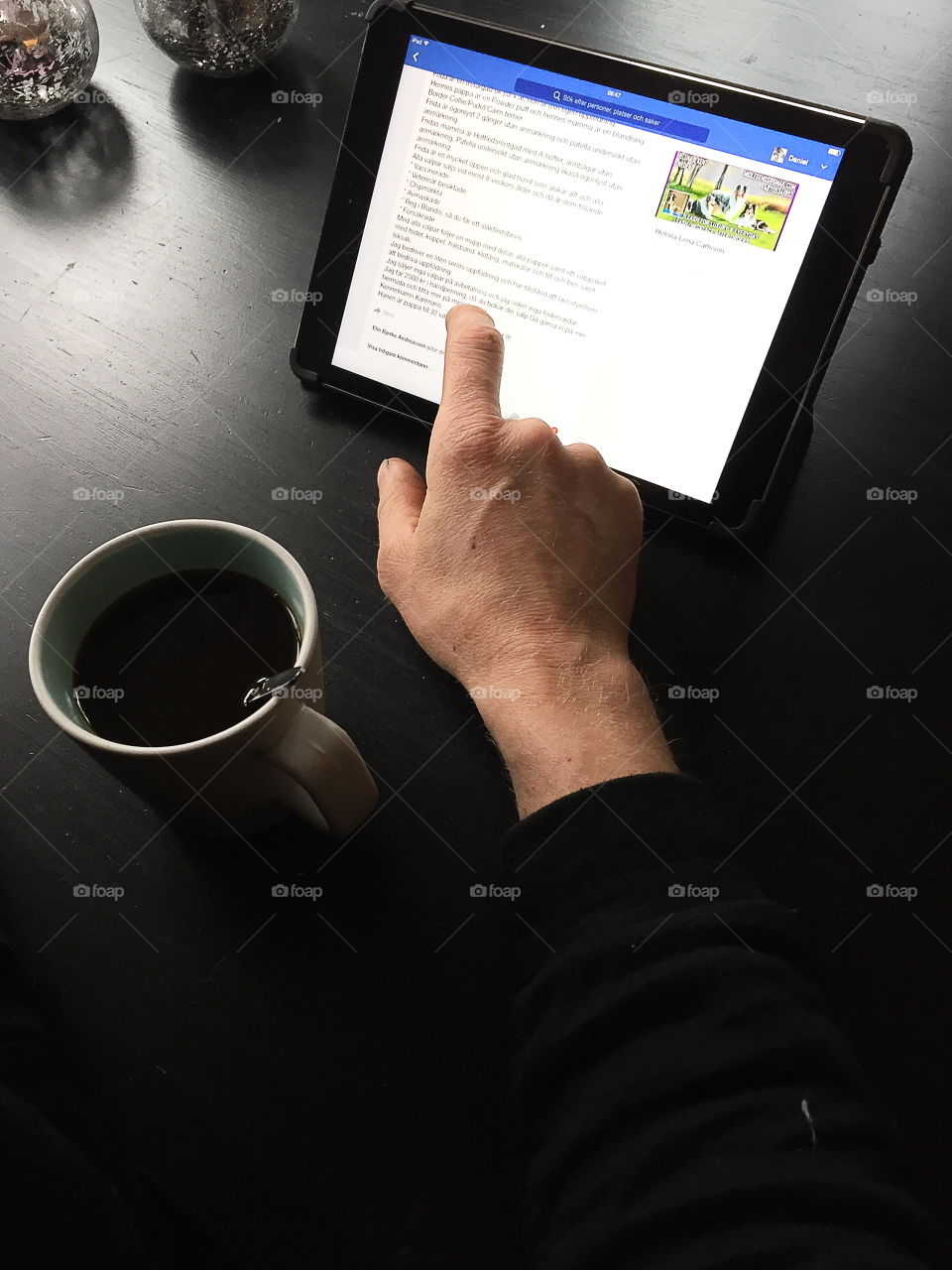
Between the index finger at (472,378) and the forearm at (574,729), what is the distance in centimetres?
17

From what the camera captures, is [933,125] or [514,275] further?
[933,125]

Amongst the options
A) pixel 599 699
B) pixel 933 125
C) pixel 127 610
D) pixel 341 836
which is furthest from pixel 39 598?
pixel 933 125

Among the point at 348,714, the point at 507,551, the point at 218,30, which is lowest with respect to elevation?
the point at 348,714

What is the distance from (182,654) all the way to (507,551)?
0.21m

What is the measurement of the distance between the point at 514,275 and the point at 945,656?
39 cm

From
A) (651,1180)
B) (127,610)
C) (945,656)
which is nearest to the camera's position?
(651,1180)

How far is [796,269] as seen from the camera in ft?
1.90

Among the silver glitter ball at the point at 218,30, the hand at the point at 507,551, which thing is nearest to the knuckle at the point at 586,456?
the hand at the point at 507,551

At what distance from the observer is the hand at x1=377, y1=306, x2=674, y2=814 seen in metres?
0.57

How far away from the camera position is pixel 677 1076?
1.34 ft

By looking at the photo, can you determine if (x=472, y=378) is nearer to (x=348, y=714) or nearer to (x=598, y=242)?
(x=598, y=242)

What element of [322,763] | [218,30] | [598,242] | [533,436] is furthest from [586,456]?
[218,30]

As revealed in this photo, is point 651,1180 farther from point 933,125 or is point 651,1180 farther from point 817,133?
point 933,125

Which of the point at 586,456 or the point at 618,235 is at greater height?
the point at 618,235
